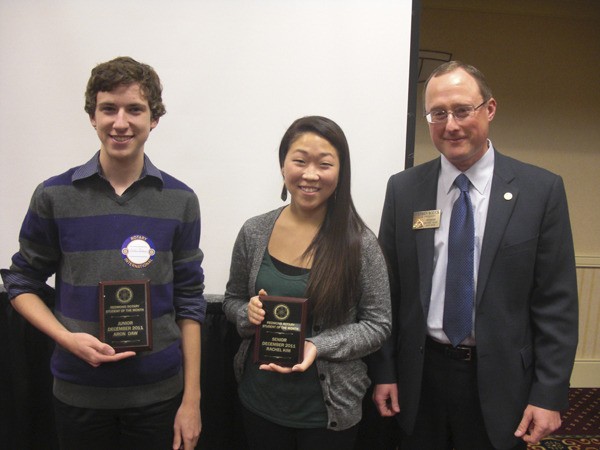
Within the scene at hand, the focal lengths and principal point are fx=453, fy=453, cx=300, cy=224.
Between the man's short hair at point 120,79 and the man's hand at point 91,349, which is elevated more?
the man's short hair at point 120,79

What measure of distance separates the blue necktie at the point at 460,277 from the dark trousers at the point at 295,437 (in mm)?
437

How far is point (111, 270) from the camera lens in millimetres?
1199

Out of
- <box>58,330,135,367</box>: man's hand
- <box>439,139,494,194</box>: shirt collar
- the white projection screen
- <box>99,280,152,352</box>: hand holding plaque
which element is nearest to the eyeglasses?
<box>439,139,494,194</box>: shirt collar

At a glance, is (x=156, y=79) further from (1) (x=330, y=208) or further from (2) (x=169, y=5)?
(2) (x=169, y=5)

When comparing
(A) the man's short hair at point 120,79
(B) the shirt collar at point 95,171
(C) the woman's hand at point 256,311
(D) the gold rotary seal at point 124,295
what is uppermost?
(A) the man's short hair at point 120,79

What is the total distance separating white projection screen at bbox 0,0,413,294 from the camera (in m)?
1.88

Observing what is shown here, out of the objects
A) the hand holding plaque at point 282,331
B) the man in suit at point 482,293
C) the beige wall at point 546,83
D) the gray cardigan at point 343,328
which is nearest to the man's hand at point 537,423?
the man in suit at point 482,293

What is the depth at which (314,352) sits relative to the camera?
4.08 ft

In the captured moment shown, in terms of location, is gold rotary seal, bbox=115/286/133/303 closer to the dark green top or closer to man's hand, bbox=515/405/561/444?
the dark green top

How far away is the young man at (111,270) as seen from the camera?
3.93 feet

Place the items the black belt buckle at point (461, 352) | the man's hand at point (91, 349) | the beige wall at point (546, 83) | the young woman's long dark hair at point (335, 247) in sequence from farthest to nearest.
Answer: the beige wall at point (546, 83) → the black belt buckle at point (461, 352) → the young woman's long dark hair at point (335, 247) → the man's hand at point (91, 349)

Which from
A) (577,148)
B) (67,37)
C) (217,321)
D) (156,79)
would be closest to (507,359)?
(217,321)

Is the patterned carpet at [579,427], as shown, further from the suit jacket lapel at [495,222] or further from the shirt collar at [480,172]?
the shirt collar at [480,172]

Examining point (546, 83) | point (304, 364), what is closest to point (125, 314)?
point (304, 364)
